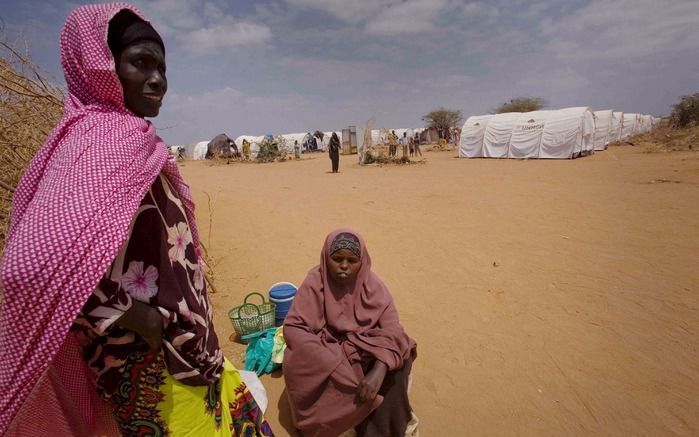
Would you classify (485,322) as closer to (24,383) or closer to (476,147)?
(24,383)

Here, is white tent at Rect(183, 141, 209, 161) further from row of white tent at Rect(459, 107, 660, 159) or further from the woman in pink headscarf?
the woman in pink headscarf

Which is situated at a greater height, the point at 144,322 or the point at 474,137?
the point at 474,137

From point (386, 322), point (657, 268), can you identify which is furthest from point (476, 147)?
point (386, 322)

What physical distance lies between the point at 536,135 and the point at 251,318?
18270 mm

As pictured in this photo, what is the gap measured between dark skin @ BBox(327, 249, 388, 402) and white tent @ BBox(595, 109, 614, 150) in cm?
2396

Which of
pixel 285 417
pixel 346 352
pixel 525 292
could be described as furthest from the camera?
pixel 525 292

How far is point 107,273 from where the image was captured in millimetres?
966

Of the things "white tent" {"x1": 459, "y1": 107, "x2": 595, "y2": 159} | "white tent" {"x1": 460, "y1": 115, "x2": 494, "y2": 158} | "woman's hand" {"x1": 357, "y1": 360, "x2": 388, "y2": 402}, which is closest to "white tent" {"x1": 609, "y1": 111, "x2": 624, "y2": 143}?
"white tent" {"x1": 459, "y1": 107, "x2": 595, "y2": 159}

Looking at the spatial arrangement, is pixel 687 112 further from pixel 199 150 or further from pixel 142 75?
pixel 199 150

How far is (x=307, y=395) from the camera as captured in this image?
2.09 metres

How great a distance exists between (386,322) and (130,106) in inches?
69.3

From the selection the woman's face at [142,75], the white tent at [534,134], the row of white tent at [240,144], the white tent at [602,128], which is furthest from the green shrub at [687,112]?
the woman's face at [142,75]

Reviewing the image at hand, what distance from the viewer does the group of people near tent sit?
32.1 inches

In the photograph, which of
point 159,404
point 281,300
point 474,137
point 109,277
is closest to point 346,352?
point 159,404
